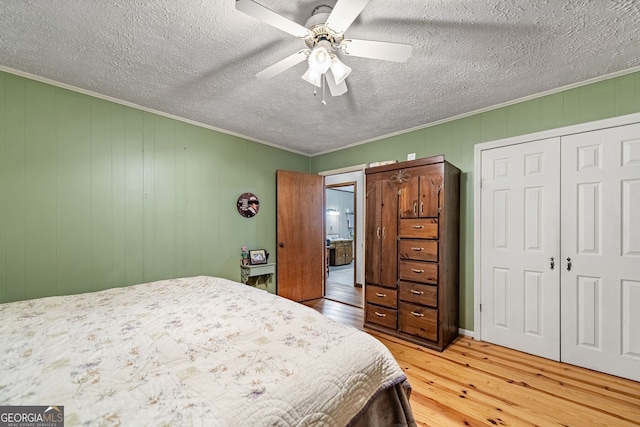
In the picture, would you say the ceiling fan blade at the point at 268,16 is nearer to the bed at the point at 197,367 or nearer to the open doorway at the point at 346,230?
the bed at the point at 197,367

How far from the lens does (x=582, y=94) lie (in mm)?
2346

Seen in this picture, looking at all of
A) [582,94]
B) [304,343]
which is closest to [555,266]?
[582,94]

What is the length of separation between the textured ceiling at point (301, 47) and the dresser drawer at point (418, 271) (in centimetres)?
164

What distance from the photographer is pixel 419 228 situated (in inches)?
111

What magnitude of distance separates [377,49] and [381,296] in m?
2.51

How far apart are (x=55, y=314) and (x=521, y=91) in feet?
13.2

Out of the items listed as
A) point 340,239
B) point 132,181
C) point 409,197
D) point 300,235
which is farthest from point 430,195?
point 340,239

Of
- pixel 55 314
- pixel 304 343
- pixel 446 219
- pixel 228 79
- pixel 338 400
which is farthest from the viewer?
pixel 446 219

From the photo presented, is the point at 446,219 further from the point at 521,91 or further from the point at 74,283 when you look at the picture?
the point at 74,283

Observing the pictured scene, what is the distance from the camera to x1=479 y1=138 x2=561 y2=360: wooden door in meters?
2.47

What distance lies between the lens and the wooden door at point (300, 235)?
4.03 m

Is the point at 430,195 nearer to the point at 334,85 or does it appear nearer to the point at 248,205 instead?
the point at 334,85

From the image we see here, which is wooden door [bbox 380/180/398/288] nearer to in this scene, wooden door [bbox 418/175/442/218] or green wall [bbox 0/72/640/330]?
wooden door [bbox 418/175/442/218]

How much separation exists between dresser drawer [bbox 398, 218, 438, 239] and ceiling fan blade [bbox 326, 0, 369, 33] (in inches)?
77.7
